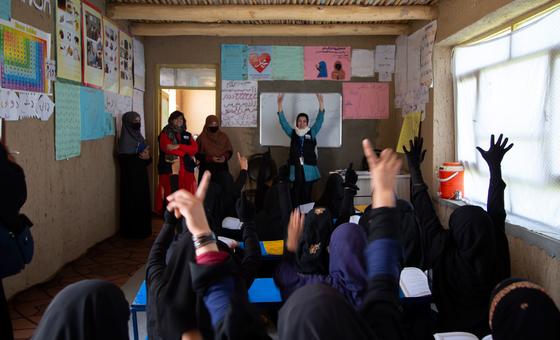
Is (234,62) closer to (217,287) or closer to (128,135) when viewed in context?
(128,135)

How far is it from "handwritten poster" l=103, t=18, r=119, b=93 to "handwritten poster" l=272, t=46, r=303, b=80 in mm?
1987

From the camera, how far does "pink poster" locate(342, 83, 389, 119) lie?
235 inches

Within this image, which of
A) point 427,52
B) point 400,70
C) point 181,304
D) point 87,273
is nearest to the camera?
point 181,304

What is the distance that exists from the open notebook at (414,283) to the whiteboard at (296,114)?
12.1 feet

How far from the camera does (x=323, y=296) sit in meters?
0.94

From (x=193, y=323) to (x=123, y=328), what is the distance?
24 centimetres

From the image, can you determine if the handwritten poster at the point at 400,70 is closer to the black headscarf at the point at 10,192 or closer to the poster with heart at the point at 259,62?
the poster with heart at the point at 259,62

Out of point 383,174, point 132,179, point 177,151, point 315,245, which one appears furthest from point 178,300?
point 177,151

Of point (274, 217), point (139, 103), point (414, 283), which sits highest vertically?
point (139, 103)

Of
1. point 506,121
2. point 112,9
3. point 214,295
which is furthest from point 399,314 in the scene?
point 112,9

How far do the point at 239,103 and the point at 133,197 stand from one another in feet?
6.17

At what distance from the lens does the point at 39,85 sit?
11.4 ft

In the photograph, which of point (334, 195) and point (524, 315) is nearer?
point (524, 315)

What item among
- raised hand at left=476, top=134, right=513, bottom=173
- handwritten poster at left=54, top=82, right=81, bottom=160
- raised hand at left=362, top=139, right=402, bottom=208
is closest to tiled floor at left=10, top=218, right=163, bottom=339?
handwritten poster at left=54, top=82, right=81, bottom=160
